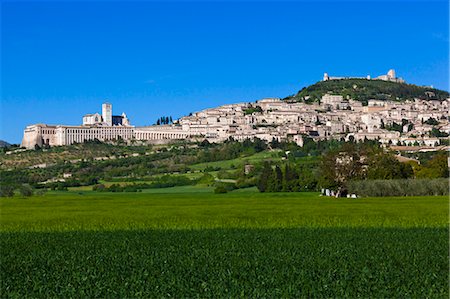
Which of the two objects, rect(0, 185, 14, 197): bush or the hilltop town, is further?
the hilltop town

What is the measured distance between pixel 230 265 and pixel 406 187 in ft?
130

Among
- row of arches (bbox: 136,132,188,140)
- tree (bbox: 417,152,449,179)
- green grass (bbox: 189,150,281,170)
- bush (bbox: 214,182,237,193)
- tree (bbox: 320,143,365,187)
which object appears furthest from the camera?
row of arches (bbox: 136,132,188,140)

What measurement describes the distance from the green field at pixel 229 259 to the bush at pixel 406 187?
992 inches

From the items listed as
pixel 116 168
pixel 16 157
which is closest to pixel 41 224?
pixel 116 168

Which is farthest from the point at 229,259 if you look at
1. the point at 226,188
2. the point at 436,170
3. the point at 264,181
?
the point at 226,188

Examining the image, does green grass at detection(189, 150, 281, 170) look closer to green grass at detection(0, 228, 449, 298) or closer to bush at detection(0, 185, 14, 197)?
bush at detection(0, 185, 14, 197)

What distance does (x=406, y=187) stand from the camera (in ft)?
174

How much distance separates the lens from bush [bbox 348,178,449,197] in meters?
52.0

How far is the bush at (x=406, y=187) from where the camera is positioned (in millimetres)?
52000

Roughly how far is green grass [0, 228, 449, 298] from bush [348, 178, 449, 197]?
30675 mm

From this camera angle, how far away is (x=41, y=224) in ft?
94.4

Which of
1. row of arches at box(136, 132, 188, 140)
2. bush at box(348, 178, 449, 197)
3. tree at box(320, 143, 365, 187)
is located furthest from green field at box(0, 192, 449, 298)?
row of arches at box(136, 132, 188, 140)

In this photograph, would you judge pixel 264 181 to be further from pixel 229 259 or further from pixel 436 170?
pixel 229 259

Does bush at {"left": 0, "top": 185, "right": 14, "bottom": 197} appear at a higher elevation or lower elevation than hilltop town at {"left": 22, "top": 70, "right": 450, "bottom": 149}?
lower
